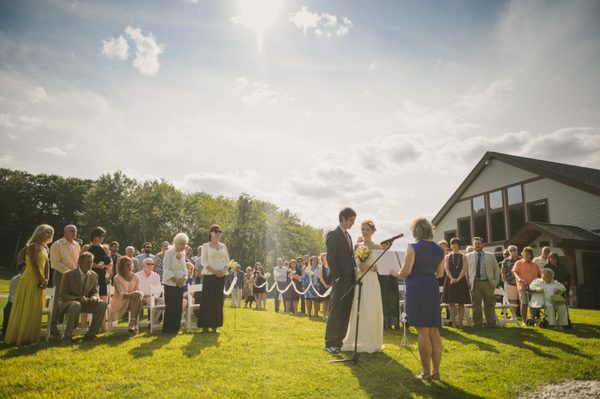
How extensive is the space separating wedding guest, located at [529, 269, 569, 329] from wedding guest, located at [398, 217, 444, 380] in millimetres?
6717

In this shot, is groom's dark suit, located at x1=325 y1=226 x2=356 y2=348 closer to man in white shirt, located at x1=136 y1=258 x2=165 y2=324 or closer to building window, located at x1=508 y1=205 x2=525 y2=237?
man in white shirt, located at x1=136 y1=258 x2=165 y2=324

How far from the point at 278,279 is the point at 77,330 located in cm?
1068

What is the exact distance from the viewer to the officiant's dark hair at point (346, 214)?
21.5ft

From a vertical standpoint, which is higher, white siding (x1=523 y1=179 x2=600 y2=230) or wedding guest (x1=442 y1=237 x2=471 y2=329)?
white siding (x1=523 y1=179 x2=600 y2=230)

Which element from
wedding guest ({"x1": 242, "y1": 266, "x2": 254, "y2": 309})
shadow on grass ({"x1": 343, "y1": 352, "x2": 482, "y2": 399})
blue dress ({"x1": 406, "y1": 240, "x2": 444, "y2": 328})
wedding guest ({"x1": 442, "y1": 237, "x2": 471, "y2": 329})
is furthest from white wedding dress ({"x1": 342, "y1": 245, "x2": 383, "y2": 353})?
wedding guest ({"x1": 242, "y1": 266, "x2": 254, "y2": 309})

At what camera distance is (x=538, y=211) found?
22812 millimetres

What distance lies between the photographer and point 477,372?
5234 mm

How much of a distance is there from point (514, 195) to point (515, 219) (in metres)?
1.63

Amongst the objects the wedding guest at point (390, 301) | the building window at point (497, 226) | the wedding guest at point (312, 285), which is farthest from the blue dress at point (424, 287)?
the building window at point (497, 226)

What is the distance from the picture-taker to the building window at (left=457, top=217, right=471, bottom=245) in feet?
90.1

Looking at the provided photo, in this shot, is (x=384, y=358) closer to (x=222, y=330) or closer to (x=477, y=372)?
(x=477, y=372)

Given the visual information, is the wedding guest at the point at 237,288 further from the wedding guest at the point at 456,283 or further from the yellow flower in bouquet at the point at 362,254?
the yellow flower in bouquet at the point at 362,254

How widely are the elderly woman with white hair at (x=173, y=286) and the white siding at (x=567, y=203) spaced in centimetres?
2241

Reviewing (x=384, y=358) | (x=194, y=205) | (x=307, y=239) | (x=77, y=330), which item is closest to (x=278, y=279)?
(x=77, y=330)
